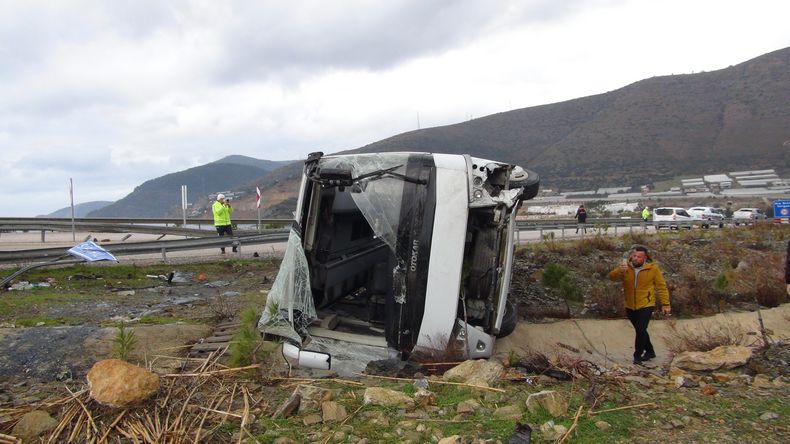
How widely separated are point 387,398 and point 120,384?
178 centimetres

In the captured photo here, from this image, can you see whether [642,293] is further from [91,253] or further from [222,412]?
[91,253]

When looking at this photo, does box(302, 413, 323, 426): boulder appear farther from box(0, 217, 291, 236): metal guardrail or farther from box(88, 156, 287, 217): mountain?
box(88, 156, 287, 217): mountain

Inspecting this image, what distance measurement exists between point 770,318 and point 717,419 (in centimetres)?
612

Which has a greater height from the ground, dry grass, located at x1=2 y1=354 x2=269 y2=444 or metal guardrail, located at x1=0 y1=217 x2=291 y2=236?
metal guardrail, located at x1=0 y1=217 x2=291 y2=236

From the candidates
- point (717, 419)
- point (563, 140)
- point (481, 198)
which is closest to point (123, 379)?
point (481, 198)

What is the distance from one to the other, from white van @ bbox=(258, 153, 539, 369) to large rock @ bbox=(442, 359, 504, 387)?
1.31 feet

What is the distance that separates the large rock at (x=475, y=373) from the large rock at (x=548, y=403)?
1.77ft

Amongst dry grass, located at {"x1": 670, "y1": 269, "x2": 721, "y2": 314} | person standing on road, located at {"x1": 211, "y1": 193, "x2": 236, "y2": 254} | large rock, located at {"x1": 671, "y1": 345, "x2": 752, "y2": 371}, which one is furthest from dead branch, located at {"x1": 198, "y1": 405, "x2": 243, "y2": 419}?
person standing on road, located at {"x1": 211, "y1": 193, "x2": 236, "y2": 254}

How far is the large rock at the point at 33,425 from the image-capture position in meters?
3.34

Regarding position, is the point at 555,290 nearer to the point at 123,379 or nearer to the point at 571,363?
the point at 571,363

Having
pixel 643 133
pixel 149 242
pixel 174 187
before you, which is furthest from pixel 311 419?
pixel 174 187

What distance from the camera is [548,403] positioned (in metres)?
3.62

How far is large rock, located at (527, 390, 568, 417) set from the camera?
3588 mm

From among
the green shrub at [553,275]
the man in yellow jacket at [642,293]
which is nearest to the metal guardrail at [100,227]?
the green shrub at [553,275]
